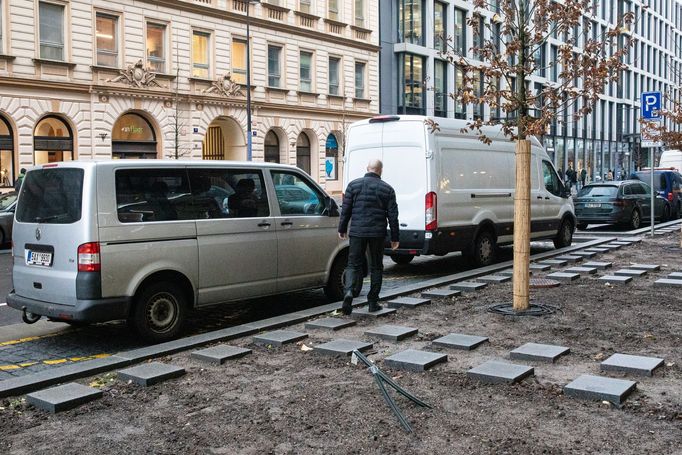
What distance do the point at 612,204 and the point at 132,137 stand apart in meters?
18.6

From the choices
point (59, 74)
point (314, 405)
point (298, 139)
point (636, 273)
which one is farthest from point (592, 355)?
point (298, 139)

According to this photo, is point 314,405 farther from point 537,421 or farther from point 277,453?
point 537,421

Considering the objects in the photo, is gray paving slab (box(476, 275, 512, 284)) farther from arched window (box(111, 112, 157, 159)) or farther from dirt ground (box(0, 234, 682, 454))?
arched window (box(111, 112, 157, 159))

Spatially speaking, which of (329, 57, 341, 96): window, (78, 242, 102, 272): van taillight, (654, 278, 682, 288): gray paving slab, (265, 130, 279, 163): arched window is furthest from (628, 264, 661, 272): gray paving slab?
(329, 57, 341, 96): window

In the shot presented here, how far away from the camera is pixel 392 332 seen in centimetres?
711

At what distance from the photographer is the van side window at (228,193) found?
772 cm

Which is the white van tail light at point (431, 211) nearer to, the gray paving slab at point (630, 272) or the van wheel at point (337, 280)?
the van wheel at point (337, 280)

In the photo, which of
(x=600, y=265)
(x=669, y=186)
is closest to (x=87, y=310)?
(x=600, y=265)

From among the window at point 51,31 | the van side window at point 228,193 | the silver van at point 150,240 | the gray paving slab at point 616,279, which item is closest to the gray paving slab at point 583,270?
the gray paving slab at point 616,279

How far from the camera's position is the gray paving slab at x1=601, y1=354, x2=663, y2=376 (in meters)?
A: 5.64

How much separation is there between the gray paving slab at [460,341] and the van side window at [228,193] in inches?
103

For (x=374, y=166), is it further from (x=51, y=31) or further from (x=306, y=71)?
(x=306, y=71)

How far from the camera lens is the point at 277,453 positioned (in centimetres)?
423

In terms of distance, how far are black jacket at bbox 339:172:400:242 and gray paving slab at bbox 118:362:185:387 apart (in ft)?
10.3
